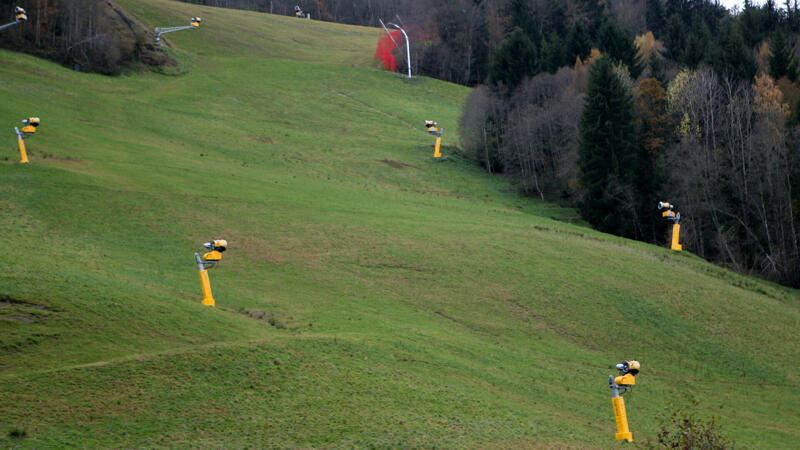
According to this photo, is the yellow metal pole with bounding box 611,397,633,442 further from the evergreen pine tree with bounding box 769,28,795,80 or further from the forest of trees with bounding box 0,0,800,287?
the evergreen pine tree with bounding box 769,28,795,80

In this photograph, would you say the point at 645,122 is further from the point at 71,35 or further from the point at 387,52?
the point at 71,35

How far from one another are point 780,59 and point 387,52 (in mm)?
55658

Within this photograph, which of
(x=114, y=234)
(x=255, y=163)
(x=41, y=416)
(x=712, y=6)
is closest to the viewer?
(x=41, y=416)

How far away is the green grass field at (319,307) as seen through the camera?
16344 millimetres

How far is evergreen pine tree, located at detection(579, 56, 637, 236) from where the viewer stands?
59.0m

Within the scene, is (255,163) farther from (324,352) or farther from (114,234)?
(324,352)

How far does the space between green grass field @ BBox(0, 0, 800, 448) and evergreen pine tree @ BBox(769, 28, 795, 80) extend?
1064 inches

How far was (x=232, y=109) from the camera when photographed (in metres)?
73.8

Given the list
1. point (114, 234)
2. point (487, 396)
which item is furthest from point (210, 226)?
point (487, 396)

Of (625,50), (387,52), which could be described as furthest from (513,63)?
(387,52)

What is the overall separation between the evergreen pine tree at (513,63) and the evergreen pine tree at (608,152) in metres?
16.3

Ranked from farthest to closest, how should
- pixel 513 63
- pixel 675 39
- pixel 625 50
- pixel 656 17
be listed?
pixel 656 17 < pixel 675 39 < pixel 625 50 < pixel 513 63

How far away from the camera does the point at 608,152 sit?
61.1 meters

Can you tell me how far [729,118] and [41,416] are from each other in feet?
190
